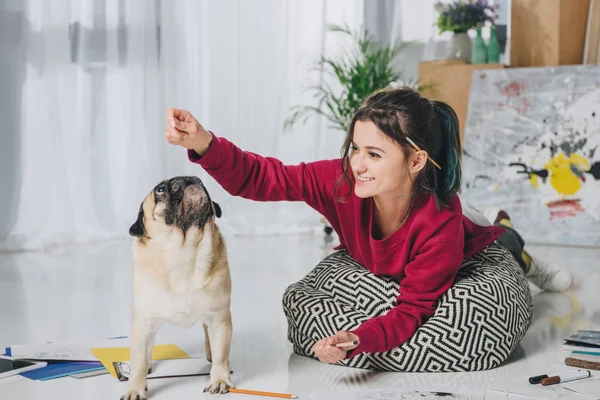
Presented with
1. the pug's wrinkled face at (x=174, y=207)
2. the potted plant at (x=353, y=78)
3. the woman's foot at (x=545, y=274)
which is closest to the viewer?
the pug's wrinkled face at (x=174, y=207)

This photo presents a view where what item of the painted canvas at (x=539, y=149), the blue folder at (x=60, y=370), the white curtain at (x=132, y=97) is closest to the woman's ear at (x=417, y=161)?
the blue folder at (x=60, y=370)

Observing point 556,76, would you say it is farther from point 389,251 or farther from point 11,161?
point 11,161

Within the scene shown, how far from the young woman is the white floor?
0.25ft

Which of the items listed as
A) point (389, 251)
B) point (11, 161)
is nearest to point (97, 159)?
point (11, 161)

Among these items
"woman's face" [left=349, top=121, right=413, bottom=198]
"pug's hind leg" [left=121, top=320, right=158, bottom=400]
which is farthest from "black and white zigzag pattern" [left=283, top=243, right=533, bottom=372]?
"pug's hind leg" [left=121, top=320, right=158, bottom=400]

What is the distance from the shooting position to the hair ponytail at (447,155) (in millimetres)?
1929

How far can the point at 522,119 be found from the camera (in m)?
3.99

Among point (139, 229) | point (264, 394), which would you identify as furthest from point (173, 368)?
point (139, 229)

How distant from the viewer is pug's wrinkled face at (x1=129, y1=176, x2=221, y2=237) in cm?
164

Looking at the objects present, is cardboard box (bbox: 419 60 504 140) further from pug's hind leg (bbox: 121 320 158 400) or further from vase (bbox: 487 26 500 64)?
pug's hind leg (bbox: 121 320 158 400)

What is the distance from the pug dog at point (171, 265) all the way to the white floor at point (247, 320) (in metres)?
0.15

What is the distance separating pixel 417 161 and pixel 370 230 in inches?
8.3

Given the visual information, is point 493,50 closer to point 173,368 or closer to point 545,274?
point 545,274

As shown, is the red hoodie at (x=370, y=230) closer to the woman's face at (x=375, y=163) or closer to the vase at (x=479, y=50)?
the woman's face at (x=375, y=163)
